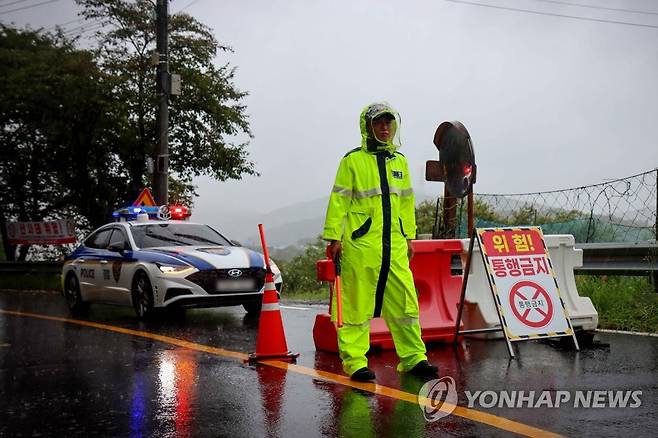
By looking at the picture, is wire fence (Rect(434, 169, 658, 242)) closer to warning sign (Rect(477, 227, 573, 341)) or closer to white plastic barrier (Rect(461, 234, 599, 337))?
white plastic barrier (Rect(461, 234, 599, 337))

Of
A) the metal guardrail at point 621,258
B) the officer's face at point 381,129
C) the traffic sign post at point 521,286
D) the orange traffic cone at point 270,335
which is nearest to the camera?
the officer's face at point 381,129

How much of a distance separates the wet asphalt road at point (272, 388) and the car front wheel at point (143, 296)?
5.77ft

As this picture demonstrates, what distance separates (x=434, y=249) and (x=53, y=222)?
757 inches

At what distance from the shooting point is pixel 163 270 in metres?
10.8

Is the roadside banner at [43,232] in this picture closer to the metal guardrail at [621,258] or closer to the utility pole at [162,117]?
the utility pole at [162,117]

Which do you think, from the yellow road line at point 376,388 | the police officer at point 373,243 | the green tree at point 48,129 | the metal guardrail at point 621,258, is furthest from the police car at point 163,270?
the green tree at point 48,129

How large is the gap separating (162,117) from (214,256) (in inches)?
425

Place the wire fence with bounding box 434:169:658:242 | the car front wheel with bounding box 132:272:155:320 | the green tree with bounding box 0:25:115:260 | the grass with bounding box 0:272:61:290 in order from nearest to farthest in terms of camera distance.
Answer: the wire fence with bounding box 434:169:658:242
the car front wheel with bounding box 132:272:155:320
the grass with bounding box 0:272:61:290
the green tree with bounding box 0:25:115:260

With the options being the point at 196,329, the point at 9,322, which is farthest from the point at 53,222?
the point at 196,329

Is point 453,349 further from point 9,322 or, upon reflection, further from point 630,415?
point 9,322

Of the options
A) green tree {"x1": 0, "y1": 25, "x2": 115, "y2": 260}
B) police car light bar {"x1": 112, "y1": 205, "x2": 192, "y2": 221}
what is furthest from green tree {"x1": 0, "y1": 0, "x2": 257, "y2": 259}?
police car light bar {"x1": 112, "y1": 205, "x2": 192, "y2": 221}

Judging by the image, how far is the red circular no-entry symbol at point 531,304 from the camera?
713cm

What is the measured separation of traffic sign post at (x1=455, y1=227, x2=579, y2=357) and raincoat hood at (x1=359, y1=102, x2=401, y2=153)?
1.54 metres

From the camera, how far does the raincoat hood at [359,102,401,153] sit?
6.25m
